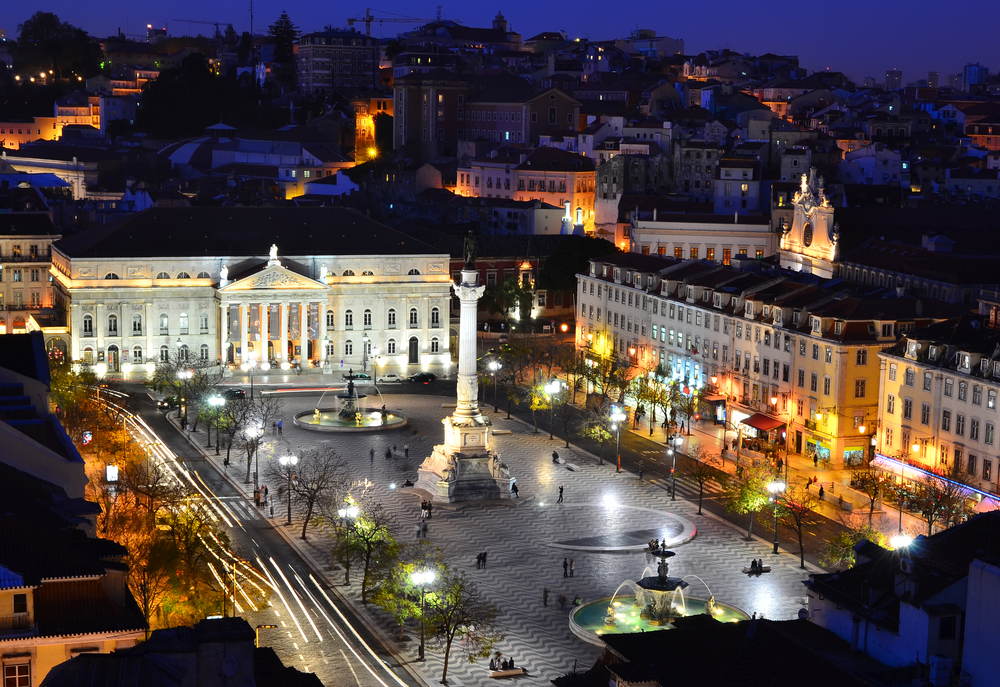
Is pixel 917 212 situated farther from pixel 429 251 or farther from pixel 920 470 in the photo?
pixel 920 470

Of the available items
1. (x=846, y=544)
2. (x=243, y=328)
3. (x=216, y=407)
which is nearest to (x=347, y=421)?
(x=216, y=407)

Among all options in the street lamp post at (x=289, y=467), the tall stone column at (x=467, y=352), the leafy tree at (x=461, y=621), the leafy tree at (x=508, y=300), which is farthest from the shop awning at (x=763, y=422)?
the leafy tree at (x=508, y=300)

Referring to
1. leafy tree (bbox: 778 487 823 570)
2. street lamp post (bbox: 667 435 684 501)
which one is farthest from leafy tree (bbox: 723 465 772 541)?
street lamp post (bbox: 667 435 684 501)

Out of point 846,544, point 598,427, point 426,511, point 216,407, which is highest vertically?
point 846,544

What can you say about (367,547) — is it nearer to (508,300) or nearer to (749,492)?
(749,492)

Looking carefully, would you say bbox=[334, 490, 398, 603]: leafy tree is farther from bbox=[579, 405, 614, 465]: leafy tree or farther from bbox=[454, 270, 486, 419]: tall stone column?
bbox=[579, 405, 614, 465]: leafy tree

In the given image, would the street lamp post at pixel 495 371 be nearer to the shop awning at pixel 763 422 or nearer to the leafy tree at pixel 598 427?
the leafy tree at pixel 598 427
